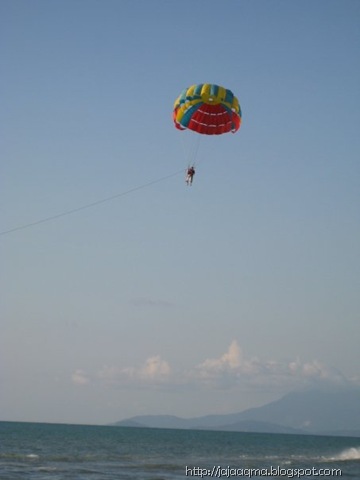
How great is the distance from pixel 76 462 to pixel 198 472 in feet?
31.2

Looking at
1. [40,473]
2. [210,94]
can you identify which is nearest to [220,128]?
[210,94]

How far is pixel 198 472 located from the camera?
108ft

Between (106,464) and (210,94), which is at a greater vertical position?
(210,94)

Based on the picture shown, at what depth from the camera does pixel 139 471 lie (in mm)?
33219

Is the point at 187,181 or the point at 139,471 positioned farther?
the point at 139,471

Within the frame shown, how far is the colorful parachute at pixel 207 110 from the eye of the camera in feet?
99.4

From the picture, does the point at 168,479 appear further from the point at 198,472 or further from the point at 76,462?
the point at 76,462

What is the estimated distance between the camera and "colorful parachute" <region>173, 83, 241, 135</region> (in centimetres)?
3030

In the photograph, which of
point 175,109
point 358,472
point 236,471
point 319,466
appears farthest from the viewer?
point 319,466

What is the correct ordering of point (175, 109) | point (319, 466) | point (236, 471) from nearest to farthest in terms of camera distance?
point (175, 109), point (236, 471), point (319, 466)

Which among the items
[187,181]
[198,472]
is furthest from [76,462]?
[187,181]

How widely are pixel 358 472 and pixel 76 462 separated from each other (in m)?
18.4

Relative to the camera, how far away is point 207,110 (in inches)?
1250

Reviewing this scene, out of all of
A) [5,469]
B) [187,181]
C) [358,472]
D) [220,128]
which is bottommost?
[5,469]
